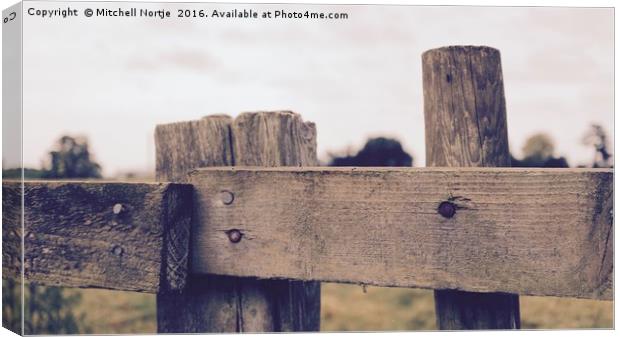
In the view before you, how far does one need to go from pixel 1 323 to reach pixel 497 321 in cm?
151

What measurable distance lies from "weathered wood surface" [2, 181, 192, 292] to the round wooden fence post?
2.09ft

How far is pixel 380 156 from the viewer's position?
4000 millimetres

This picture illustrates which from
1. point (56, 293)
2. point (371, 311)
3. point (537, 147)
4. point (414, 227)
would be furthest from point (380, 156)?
point (371, 311)

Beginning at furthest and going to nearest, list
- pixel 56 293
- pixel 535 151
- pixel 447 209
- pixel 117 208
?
1. pixel 56 293
2. pixel 535 151
3. pixel 117 208
4. pixel 447 209

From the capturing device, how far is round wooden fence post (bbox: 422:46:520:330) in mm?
1694

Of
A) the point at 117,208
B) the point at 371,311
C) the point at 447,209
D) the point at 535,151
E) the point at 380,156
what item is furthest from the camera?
the point at 371,311

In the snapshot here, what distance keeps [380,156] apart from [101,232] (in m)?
2.39

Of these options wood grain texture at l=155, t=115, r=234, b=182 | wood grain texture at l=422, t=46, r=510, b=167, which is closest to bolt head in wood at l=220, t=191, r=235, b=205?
wood grain texture at l=155, t=115, r=234, b=182

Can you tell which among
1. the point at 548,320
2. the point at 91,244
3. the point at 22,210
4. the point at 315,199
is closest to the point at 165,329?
the point at 91,244

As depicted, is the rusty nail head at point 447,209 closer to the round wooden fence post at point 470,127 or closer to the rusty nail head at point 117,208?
the round wooden fence post at point 470,127

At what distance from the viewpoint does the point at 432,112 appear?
1729 mm

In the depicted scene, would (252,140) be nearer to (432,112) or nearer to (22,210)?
(432,112)

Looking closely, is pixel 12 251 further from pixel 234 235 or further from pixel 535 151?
pixel 535 151

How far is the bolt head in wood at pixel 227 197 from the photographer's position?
68.9 inches
